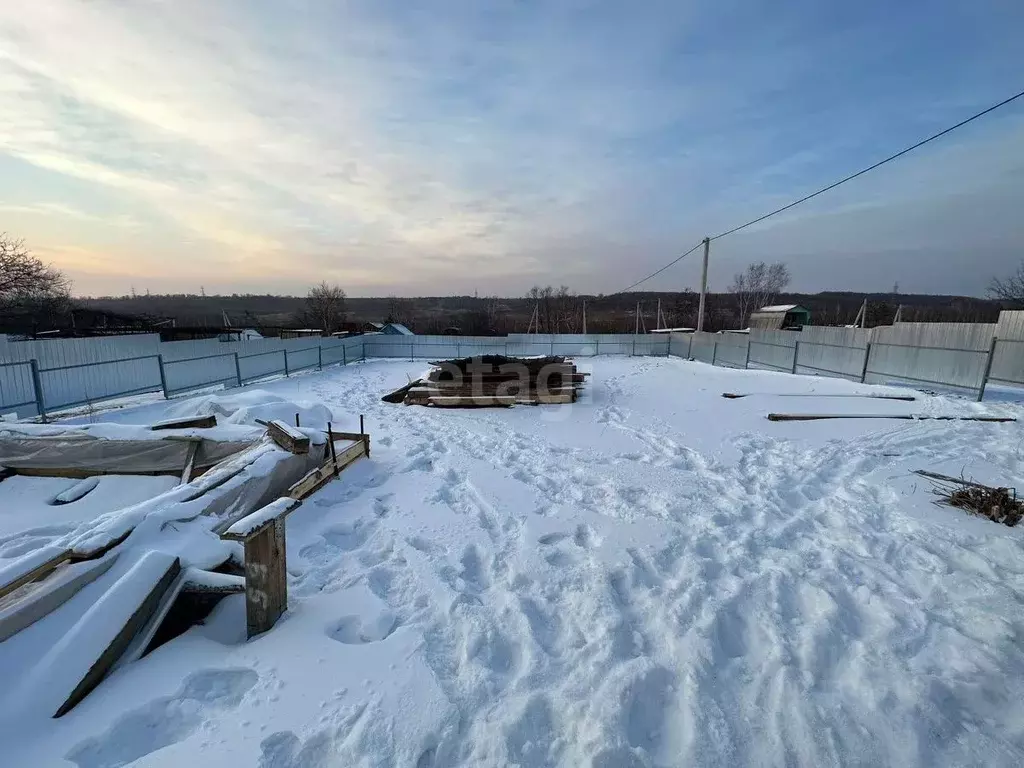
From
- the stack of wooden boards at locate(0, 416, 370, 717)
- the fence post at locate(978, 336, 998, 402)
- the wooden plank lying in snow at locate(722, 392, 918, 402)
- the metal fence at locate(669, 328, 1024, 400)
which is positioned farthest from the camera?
the metal fence at locate(669, 328, 1024, 400)

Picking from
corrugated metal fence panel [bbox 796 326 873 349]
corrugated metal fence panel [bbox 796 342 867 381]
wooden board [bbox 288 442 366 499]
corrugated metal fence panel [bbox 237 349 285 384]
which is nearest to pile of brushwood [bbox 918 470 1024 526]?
wooden board [bbox 288 442 366 499]

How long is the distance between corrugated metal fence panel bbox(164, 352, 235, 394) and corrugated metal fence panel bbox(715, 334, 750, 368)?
19.0 m

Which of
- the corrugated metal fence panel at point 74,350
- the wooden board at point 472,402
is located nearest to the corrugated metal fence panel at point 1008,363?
the wooden board at point 472,402

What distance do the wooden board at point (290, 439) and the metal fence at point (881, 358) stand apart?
13.7 meters

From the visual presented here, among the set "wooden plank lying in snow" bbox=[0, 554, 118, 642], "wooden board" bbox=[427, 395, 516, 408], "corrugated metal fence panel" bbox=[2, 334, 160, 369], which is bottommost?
"wooden board" bbox=[427, 395, 516, 408]

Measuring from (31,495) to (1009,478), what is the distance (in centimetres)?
A: 1137

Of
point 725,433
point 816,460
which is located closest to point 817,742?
point 816,460

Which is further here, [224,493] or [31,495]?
[31,495]

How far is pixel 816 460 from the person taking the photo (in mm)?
5633

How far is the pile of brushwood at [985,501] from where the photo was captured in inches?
148

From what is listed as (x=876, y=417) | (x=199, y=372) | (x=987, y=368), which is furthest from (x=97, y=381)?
(x=987, y=368)

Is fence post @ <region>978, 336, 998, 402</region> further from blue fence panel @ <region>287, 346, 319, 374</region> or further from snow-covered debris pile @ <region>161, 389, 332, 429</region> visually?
blue fence panel @ <region>287, 346, 319, 374</region>

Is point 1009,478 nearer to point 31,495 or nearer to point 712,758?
point 712,758

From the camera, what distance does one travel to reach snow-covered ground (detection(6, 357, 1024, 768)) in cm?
183
